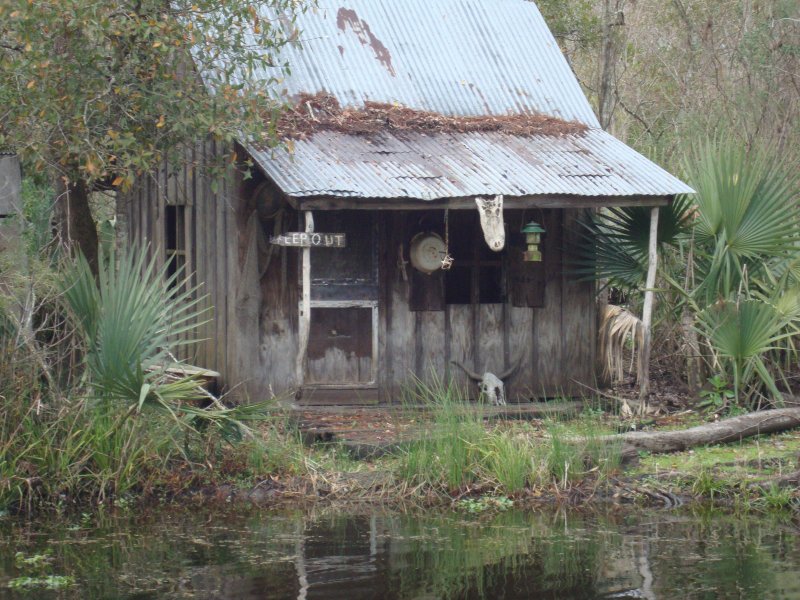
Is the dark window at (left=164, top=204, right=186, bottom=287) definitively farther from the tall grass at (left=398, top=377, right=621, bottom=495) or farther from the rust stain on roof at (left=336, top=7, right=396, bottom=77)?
the tall grass at (left=398, top=377, right=621, bottom=495)

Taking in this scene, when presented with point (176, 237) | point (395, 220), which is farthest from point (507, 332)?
point (176, 237)

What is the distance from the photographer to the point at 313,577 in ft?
23.9

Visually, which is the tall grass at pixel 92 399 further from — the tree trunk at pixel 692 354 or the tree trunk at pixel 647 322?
the tree trunk at pixel 692 354

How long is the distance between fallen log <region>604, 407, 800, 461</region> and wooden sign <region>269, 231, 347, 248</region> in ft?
10.4

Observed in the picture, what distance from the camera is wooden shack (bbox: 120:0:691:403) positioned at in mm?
11344

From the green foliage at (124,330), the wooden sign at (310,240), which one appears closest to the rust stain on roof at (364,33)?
the wooden sign at (310,240)

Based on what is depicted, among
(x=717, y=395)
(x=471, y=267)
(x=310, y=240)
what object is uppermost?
(x=310, y=240)

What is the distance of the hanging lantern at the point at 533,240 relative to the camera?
462 inches

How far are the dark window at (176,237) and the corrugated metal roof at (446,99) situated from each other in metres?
2.08

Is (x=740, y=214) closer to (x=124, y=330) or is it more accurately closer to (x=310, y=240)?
(x=310, y=240)

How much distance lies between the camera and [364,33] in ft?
43.9

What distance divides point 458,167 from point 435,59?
7.74 feet

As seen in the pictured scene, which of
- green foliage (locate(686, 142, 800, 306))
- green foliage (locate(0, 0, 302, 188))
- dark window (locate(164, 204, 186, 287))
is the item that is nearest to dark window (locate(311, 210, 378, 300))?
green foliage (locate(0, 0, 302, 188))

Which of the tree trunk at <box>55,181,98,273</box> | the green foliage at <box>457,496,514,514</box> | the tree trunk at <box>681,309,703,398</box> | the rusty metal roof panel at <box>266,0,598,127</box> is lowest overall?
the green foliage at <box>457,496,514,514</box>
